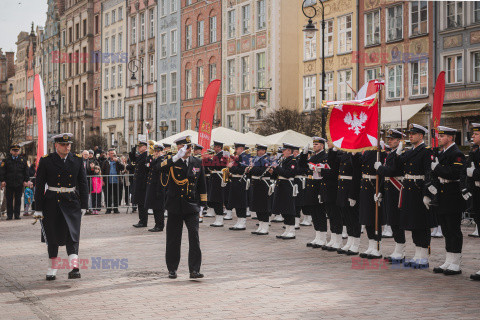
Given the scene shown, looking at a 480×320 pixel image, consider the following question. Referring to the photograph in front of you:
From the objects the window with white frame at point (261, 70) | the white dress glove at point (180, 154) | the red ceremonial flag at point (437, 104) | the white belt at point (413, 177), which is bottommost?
the white belt at point (413, 177)

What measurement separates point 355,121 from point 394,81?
24.1 meters

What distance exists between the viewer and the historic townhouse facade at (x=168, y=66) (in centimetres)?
5544

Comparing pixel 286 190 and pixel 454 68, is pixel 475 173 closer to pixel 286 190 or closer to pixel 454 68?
pixel 286 190

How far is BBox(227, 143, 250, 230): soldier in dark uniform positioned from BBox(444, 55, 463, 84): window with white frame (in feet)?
59.2

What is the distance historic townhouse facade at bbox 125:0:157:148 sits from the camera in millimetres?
59125

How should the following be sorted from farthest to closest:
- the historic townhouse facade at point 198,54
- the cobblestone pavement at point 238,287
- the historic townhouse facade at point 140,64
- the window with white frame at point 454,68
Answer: the historic townhouse facade at point 140,64
the historic townhouse facade at point 198,54
the window with white frame at point 454,68
the cobblestone pavement at point 238,287

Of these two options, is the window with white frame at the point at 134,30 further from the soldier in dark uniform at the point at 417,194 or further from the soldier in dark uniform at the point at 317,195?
the soldier in dark uniform at the point at 417,194

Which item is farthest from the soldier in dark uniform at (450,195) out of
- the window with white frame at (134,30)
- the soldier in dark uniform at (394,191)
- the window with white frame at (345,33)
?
the window with white frame at (134,30)

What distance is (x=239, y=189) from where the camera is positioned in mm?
17750

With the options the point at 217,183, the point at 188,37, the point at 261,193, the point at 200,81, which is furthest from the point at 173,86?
the point at 261,193

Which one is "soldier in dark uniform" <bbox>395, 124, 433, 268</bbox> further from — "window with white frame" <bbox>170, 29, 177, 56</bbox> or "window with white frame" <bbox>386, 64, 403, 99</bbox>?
"window with white frame" <bbox>170, 29, 177, 56</bbox>

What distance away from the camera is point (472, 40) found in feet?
105

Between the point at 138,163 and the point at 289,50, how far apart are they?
1024 inches

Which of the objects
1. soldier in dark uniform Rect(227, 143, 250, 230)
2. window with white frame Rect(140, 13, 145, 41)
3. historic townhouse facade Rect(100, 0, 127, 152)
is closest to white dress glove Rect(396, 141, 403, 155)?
soldier in dark uniform Rect(227, 143, 250, 230)
